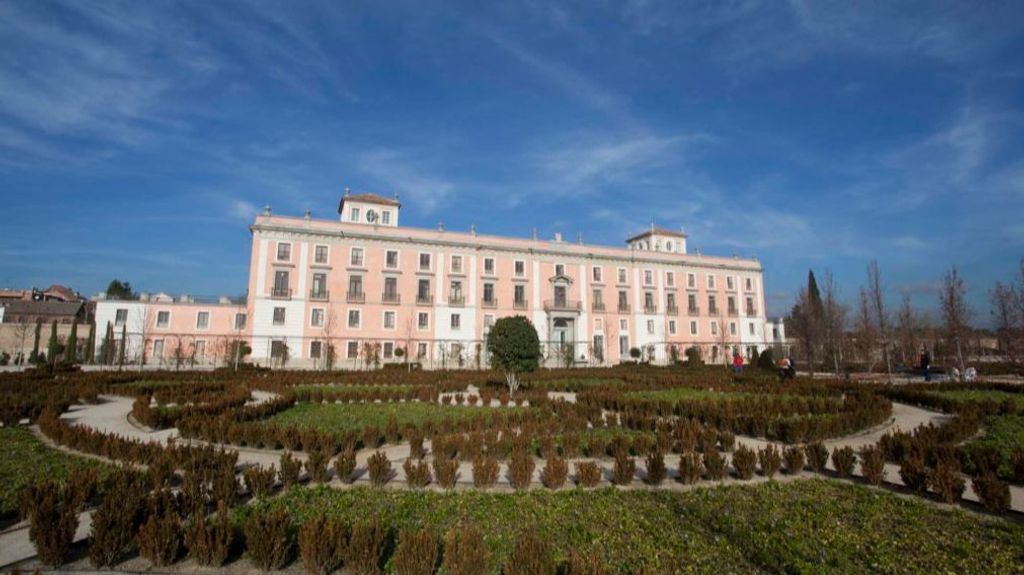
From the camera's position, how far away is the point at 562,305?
44.8 metres

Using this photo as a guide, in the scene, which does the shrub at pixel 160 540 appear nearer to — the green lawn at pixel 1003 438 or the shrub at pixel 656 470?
the shrub at pixel 656 470

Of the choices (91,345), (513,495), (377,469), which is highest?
(91,345)

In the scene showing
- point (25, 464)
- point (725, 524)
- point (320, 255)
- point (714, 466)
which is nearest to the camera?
A: point (725, 524)

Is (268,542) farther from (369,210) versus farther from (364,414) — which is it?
(369,210)

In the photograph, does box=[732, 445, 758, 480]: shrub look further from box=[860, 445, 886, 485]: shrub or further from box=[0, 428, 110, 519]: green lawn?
box=[0, 428, 110, 519]: green lawn

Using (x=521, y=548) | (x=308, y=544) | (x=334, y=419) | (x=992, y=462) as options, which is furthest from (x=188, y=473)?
(x=992, y=462)

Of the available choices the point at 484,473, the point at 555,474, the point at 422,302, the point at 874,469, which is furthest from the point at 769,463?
the point at 422,302

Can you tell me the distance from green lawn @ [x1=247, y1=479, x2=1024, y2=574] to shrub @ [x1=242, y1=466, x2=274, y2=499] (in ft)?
0.74

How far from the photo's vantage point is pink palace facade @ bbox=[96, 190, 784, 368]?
3706 cm

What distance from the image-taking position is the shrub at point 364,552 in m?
4.08

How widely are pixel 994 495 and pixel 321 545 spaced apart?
7.24 metres

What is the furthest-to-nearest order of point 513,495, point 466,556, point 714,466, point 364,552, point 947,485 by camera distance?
point 714,466 → point 513,495 → point 947,485 → point 364,552 → point 466,556

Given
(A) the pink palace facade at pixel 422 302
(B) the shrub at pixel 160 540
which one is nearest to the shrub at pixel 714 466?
(B) the shrub at pixel 160 540

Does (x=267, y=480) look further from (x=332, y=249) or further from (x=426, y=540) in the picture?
(x=332, y=249)
